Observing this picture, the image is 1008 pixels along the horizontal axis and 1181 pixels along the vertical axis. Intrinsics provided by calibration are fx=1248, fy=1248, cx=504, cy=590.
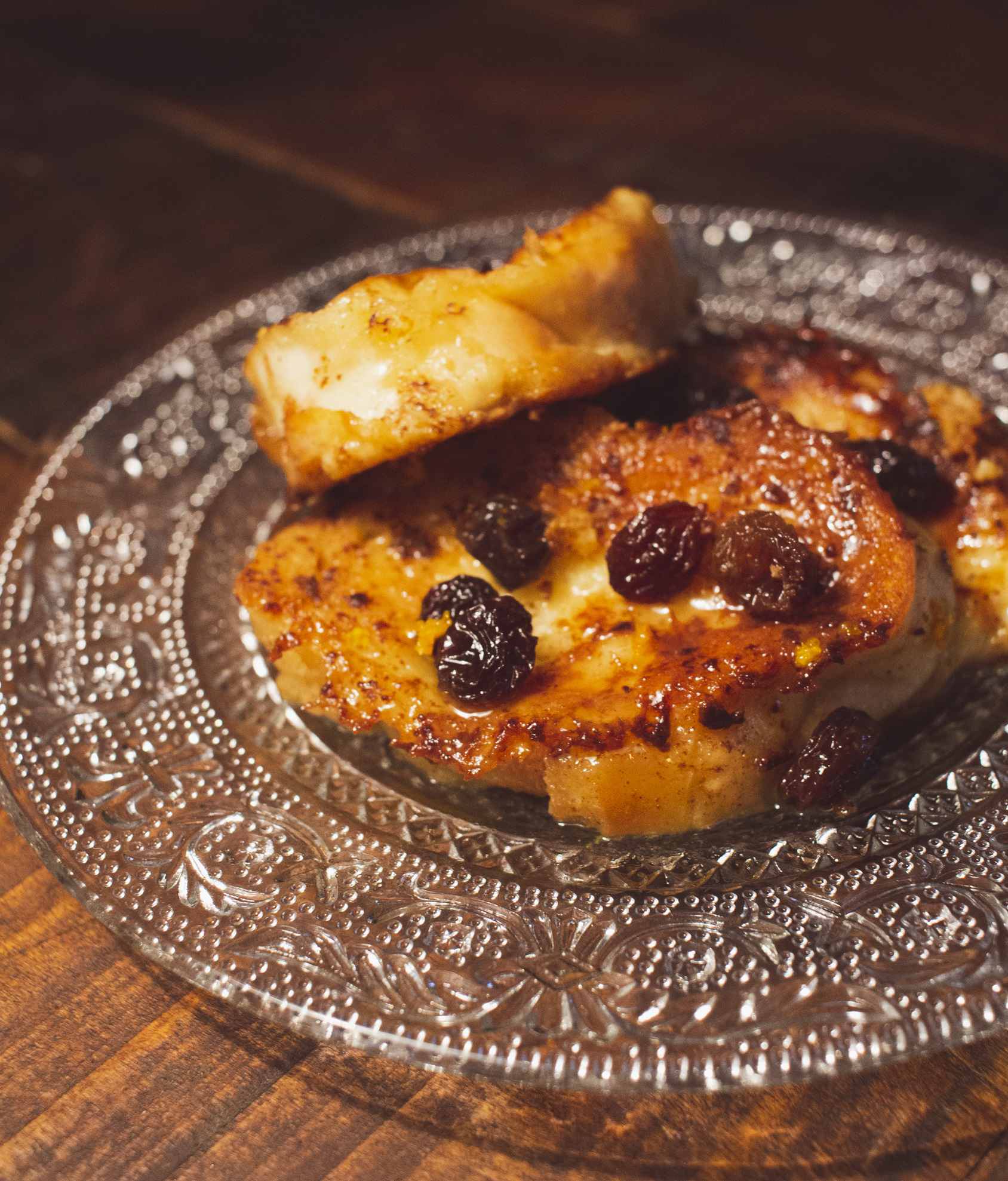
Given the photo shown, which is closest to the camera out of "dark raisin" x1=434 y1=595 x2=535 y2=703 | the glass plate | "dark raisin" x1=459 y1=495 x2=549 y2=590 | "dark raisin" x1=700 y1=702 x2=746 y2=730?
the glass plate

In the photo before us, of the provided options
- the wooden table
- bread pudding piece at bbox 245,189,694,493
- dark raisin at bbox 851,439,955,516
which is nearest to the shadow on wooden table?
the wooden table

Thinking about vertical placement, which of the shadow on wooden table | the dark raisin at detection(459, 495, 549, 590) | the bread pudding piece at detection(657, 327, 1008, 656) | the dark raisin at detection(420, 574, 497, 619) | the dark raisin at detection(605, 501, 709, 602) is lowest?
the shadow on wooden table

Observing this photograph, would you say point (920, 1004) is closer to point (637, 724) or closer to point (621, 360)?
point (637, 724)

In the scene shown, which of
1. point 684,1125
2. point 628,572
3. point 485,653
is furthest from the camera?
point 628,572

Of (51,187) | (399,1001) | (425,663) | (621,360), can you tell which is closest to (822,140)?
(621,360)

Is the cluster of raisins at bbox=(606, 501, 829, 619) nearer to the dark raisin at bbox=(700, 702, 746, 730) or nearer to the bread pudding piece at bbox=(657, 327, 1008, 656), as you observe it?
the dark raisin at bbox=(700, 702, 746, 730)

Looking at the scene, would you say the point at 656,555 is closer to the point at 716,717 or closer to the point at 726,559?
the point at 726,559

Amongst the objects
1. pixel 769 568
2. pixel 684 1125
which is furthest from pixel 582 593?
pixel 684 1125
